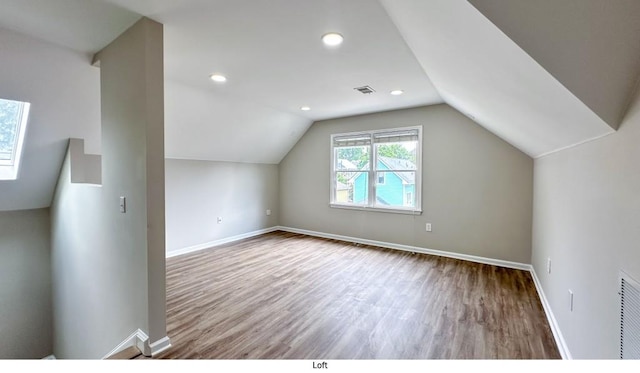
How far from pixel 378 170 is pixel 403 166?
0.46 m

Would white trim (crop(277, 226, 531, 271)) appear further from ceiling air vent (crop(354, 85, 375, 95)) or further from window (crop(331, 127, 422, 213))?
ceiling air vent (crop(354, 85, 375, 95))

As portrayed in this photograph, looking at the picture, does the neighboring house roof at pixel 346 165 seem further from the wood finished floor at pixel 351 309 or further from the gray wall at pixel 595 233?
the gray wall at pixel 595 233

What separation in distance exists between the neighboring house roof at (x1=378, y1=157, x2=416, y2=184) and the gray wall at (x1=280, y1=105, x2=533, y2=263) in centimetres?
22

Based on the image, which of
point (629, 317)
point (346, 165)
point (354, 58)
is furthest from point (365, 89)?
point (629, 317)

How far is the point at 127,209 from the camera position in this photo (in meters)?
1.92

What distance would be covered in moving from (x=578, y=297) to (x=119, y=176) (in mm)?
3280

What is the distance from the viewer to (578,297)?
1.64 meters

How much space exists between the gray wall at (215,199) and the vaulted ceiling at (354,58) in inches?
19.0

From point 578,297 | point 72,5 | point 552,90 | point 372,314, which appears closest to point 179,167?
point 72,5

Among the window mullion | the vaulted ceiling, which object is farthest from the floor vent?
the window mullion

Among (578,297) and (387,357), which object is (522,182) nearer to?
(578,297)

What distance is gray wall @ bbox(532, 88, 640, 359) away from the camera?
106 cm

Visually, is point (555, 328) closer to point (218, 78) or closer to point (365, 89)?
point (365, 89)

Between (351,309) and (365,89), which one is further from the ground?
(365,89)
